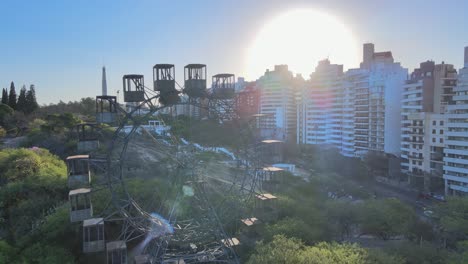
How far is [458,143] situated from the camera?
29422 mm

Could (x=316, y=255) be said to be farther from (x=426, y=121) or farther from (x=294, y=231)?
(x=426, y=121)

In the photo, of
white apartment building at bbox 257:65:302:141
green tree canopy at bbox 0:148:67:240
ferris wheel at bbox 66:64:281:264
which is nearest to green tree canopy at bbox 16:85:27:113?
green tree canopy at bbox 0:148:67:240

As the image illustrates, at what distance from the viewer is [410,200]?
99.0 ft

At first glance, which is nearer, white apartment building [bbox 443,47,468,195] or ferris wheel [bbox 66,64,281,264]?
ferris wheel [bbox 66,64,281,264]

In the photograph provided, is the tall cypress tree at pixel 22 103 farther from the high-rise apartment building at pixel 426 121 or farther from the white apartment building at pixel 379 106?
the high-rise apartment building at pixel 426 121

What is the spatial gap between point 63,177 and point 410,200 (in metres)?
28.0

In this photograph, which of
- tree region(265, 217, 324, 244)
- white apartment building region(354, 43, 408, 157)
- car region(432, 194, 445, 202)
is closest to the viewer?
tree region(265, 217, 324, 244)

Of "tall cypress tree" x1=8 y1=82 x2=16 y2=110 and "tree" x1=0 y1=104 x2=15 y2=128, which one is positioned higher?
"tall cypress tree" x1=8 y1=82 x2=16 y2=110

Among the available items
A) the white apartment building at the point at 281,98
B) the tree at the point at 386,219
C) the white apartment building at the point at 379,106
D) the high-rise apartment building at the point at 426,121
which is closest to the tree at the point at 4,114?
the white apartment building at the point at 281,98

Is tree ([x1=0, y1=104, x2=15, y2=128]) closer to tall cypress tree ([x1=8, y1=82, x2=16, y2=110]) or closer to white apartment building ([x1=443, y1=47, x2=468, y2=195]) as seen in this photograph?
tall cypress tree ([x1=8, y1=82, x2=16, y2=110])

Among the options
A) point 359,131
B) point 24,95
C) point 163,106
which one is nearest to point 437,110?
point 359,131

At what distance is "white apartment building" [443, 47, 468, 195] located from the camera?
94.8 ft

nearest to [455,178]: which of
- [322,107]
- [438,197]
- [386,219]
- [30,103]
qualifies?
[438,197]

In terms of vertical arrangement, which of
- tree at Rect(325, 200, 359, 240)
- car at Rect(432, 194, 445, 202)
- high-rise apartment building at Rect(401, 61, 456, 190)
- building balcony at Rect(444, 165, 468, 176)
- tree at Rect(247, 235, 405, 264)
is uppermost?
high-rise apartment building at Rect(401, 61, 456, 190)
